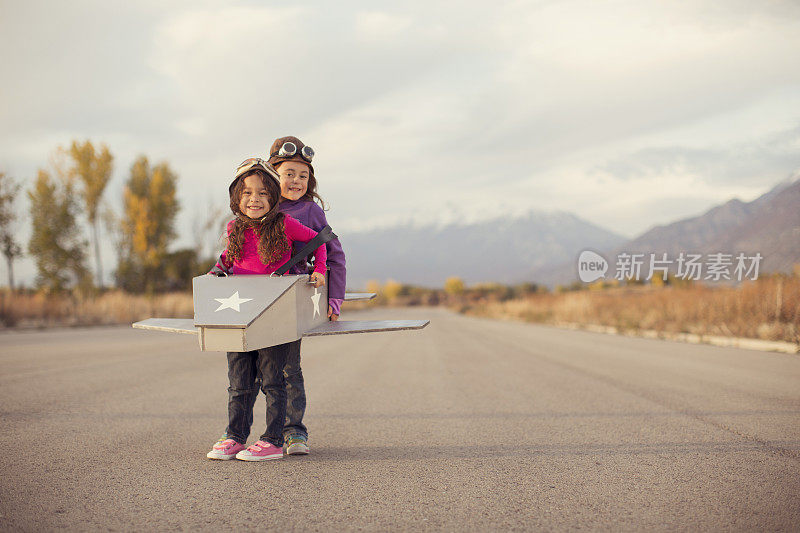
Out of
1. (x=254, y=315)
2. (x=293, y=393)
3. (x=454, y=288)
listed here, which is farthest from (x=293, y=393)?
(x=454, y=288)

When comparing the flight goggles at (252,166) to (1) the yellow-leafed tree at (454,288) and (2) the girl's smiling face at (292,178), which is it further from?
(1) the yellow-leafed tree at (454,288)

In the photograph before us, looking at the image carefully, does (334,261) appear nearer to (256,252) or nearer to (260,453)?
(256,252)

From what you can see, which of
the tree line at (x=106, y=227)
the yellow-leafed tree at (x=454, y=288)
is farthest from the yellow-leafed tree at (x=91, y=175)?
the yellow-leafed tree at (x=454, y=288)

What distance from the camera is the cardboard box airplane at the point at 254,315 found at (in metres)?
2.98

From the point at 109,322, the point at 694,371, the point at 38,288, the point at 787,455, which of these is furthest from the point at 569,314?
the point at 38,288

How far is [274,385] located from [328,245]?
99 centimetres

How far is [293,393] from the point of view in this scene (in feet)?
11.7

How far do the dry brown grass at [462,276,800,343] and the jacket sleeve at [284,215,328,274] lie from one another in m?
11.4

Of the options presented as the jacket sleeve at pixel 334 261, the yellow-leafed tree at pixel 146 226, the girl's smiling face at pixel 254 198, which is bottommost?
the jacket sleeve at pixel 334 261

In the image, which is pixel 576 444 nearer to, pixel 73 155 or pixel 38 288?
pixel 38 288

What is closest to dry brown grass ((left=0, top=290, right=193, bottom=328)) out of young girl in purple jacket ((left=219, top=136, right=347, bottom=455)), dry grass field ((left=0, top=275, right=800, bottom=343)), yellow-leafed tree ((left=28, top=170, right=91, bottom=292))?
dry grass field ((left=0, top=275, right=800, bottom=343))

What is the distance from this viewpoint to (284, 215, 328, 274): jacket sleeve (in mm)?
3371

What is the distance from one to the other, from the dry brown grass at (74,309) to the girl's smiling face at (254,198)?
19709 mm

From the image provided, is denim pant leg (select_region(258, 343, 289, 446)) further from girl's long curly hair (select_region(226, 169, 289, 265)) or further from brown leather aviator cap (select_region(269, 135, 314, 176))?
brown leather aviator cap (select_region(269, 135, 314, 176))
